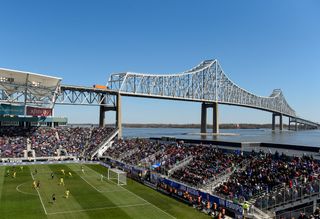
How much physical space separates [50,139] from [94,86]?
30.3 m

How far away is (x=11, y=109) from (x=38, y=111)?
6.23 meters

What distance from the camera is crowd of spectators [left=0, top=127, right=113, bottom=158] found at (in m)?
75.5

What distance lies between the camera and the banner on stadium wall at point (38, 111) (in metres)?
86.1

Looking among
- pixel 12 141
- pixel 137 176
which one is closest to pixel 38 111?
pixel 12 141

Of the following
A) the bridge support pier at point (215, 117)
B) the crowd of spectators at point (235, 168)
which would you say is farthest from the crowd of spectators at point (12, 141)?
the bridge support pier at point (215, 117)

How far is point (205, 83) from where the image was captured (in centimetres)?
18450

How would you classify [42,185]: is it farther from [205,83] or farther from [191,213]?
[205,83]

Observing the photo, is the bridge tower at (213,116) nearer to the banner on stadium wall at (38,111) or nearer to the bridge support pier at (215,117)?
the bridge support pier at (215,117)

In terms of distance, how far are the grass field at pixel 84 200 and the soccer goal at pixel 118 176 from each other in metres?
0.98

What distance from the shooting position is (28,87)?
84.8 meters

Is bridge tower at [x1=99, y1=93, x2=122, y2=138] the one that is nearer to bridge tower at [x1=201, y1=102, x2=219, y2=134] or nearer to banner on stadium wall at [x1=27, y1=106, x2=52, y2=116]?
banner on stadium wall at [x1=27, y1=106, x2=52, y2=116]

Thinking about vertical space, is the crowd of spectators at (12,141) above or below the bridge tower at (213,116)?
below

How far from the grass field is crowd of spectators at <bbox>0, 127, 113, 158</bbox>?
21.8m

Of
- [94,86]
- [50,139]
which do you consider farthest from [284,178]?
[94,86]
